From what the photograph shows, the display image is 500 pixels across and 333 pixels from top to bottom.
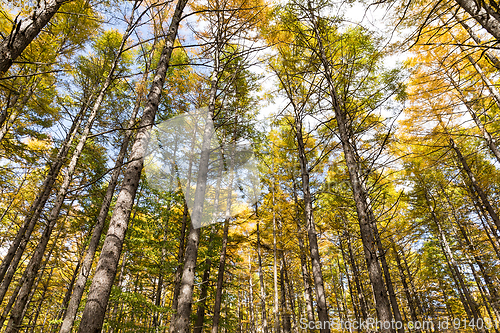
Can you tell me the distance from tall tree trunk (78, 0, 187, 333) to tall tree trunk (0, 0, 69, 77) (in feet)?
4.56

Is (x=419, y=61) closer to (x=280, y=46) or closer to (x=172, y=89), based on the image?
(x=280, y=46)

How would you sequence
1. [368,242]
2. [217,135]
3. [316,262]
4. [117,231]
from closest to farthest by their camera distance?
[117,231]
[368,242]
[316,262]
[217,135]

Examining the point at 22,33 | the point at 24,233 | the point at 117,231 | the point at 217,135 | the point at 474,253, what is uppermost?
the point at 217,135

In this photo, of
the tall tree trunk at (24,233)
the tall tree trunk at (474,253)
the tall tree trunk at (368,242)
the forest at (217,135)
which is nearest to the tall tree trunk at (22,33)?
the forest at (217,135)

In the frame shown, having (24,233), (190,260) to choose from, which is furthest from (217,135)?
(24,233)

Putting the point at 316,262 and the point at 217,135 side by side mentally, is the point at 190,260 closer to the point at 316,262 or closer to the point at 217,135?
the point at 316,262

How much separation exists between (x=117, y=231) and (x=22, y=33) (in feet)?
8.28

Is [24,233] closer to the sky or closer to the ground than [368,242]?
closer to the sky

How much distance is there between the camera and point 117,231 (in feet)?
8.66

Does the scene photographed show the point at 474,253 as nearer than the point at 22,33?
No

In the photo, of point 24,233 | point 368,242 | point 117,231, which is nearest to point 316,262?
point 368,242

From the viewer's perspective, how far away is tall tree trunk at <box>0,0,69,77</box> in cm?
225

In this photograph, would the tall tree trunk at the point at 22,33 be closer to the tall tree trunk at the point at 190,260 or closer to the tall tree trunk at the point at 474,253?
the tall tree trunk at the point at 190,260

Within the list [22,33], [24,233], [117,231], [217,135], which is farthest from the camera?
[217,135]
